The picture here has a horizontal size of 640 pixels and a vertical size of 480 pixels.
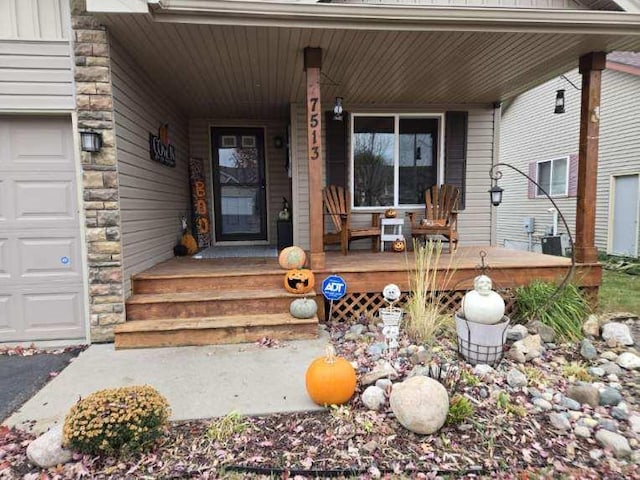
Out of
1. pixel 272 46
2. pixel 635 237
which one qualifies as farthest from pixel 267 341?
pixel 635 237

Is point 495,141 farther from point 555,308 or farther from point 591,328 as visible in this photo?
point 591,328

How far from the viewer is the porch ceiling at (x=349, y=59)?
317 centimetres

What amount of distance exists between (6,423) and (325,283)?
2.40 metres

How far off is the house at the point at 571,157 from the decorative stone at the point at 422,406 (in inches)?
266

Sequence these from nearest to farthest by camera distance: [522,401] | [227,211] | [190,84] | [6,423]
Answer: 1. [6,423]
2. [522,401]
3. [190,84]
4. [227,211]

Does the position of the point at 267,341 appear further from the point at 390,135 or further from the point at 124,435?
the point at 390,135

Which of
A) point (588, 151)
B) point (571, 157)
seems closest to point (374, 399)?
point (588, 151)

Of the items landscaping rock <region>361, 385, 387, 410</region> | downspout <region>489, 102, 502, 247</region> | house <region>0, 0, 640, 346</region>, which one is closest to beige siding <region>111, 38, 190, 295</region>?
house <region>0, 0, 640, 346</region>

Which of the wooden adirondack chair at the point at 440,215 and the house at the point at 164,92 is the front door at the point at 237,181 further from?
the wooden adirondack chair at the point at 440,215

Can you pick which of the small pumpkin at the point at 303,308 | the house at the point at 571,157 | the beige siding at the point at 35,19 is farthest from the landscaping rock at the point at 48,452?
the house at the point at 571,157

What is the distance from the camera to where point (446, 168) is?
17.8ft

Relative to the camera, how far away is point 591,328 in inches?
128

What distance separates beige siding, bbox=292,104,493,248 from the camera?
523 centimetres

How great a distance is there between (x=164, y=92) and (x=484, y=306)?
427 cm
